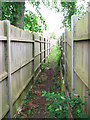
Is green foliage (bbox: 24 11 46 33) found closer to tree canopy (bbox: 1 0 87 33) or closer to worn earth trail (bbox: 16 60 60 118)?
tree canopy (bbox: 1 0 87 33)

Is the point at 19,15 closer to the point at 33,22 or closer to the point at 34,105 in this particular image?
the point at 33,22

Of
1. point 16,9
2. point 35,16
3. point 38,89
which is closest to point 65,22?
point 35,16

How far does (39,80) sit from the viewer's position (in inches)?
276

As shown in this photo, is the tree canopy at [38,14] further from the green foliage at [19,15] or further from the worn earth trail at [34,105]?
the worn earth trail at [34,105]

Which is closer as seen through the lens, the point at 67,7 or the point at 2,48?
the point at 2,48

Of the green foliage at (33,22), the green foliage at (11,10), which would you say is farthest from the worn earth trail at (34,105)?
the green foliage at (33,22)

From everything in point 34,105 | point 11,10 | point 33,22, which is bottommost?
point 34,105

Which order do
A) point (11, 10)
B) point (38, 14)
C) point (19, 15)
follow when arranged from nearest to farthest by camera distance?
point (11, 10) → point (19, 15) → point (38, 14)

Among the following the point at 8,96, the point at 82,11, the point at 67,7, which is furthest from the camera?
the point at 82,11

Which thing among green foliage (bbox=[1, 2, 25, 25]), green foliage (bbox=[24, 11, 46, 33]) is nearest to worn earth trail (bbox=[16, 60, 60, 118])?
green foliage (bbox=[1, 2, 25, 25])

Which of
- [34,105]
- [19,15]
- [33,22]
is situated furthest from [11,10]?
[34,105]

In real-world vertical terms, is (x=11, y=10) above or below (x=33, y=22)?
above

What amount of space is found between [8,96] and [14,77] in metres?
0.55

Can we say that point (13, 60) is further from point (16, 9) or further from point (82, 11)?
point (82, 11)
